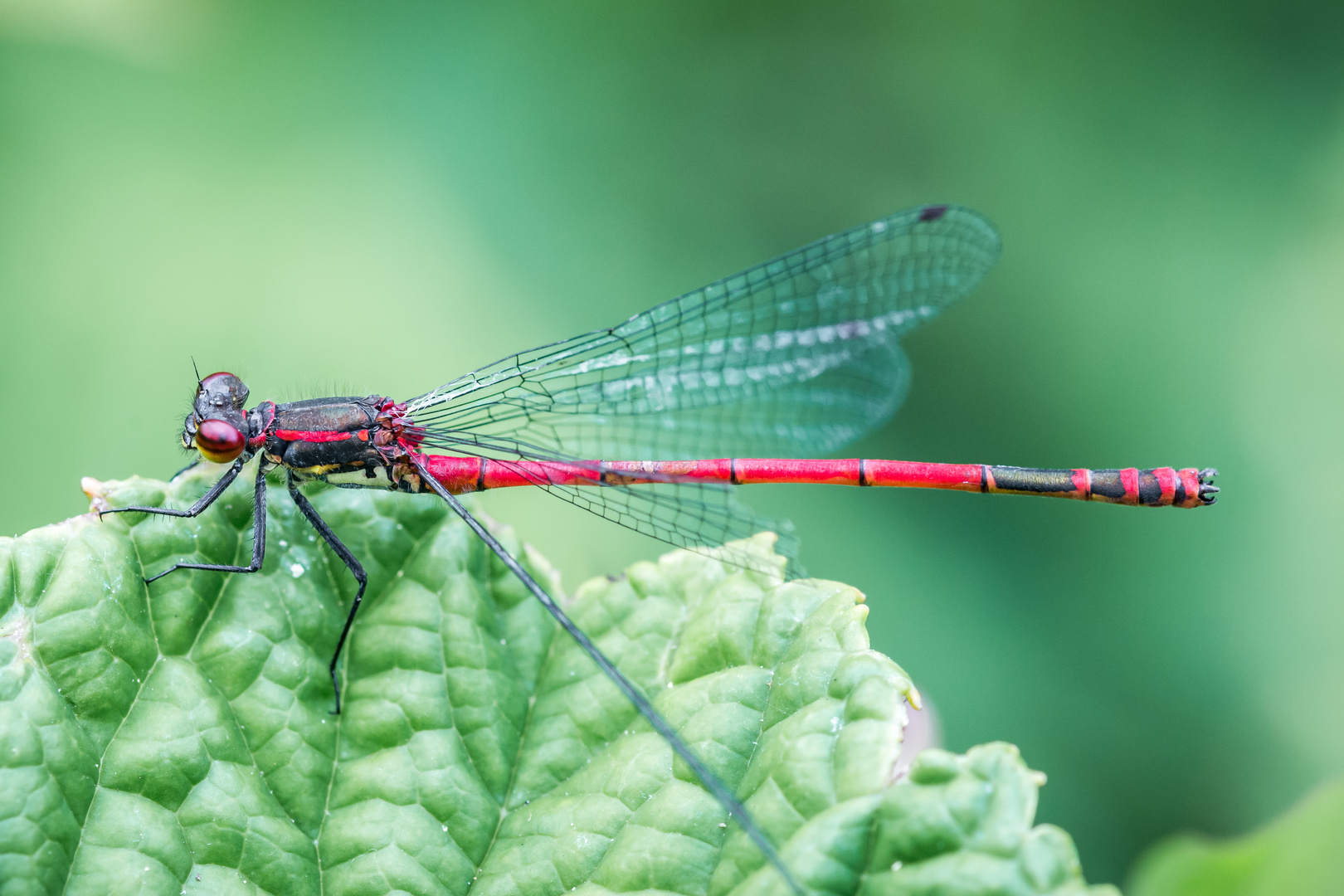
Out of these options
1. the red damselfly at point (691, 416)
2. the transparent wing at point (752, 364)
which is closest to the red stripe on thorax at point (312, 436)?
the red damselfly at point (691, 416)

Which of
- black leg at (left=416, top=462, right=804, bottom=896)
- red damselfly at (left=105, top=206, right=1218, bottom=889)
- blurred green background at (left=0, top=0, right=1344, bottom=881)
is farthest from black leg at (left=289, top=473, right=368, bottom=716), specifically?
blurred green background at (left=0, top=0, right=1344, bottom=881)

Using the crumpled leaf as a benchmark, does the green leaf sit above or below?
below

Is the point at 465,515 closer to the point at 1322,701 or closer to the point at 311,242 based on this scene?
the point at 311,242

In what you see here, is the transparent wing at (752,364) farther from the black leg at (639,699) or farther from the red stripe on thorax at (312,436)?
the black leg at (639,699)

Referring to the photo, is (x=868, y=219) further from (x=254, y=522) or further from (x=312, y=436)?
(x=254, y=522)

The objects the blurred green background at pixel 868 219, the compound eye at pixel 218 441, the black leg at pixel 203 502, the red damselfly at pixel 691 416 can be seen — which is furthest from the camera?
the blurred green background at pixel 868 219

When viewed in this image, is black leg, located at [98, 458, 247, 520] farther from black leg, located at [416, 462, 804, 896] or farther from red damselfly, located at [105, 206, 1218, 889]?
black leg, located at [416, 462, 804, 896]
